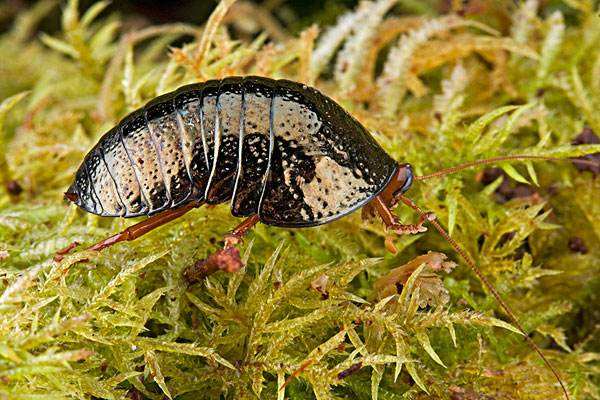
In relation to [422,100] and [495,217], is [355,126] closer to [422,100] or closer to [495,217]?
[495,217]

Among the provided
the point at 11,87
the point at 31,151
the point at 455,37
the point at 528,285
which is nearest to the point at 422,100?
the point at 455,37

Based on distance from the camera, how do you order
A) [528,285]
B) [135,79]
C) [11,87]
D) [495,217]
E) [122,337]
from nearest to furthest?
1. [122,337]
2. [528,285]
3. [495,217]
4. [135,79]
5. [11,87]

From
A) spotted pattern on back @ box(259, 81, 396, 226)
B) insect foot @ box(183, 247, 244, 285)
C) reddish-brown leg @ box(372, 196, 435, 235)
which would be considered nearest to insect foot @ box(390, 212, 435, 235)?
reddish-brown leg @ box(372, 196, 435, 235)

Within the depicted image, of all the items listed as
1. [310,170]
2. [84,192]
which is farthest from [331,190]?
[84,192]

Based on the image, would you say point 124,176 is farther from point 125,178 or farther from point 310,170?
point 310,170

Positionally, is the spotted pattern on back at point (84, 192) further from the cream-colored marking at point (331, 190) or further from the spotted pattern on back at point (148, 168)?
the cream-colored marking at point (331, 190)

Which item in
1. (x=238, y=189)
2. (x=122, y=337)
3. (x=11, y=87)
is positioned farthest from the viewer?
(x=11, y=87)

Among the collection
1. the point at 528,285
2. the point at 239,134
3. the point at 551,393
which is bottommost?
the point at 551,393

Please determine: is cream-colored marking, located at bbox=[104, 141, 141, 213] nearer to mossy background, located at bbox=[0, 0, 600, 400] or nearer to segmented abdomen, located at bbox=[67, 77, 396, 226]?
segmented abdomen, located at bbox=[67, 77, 396, 226]
